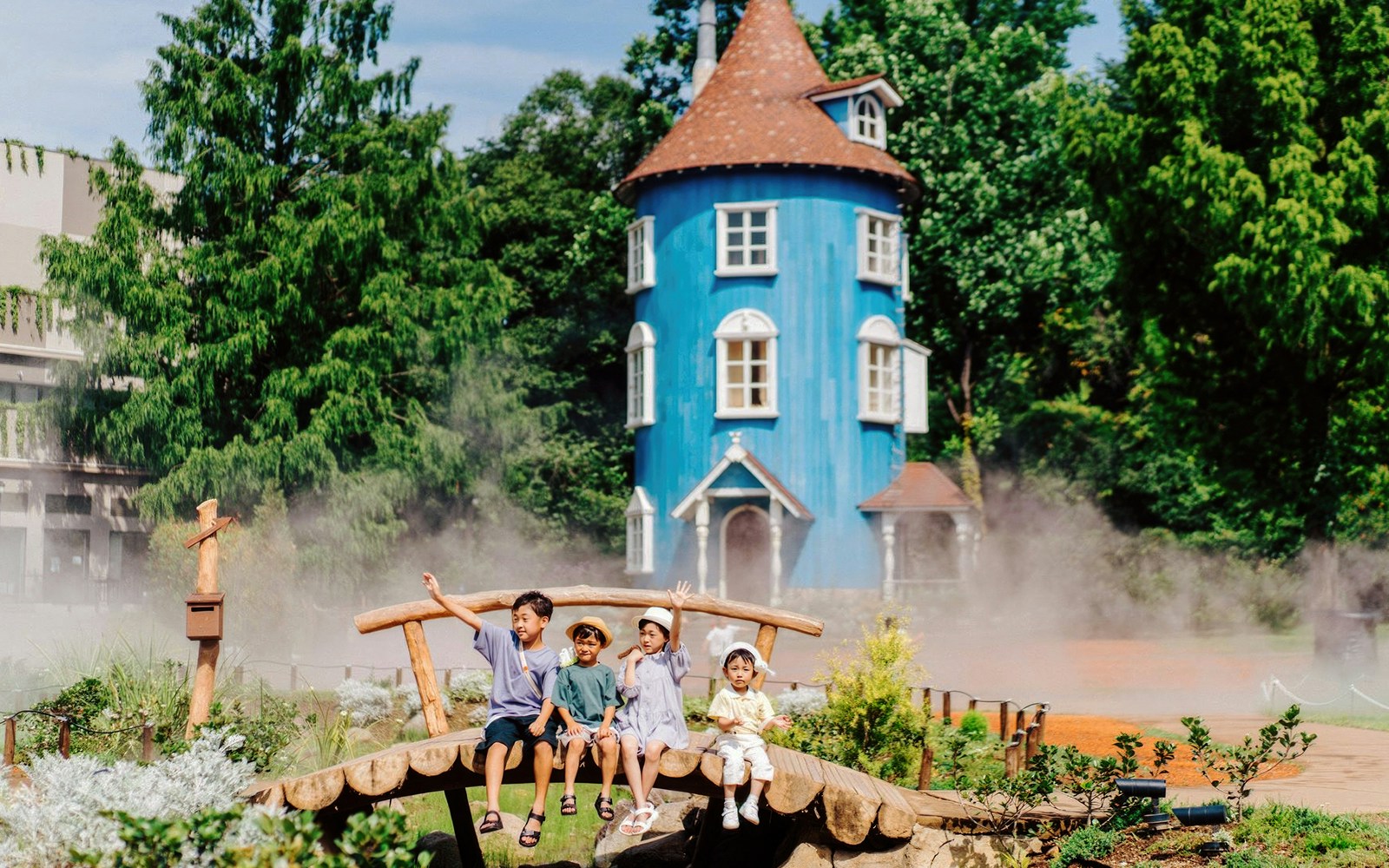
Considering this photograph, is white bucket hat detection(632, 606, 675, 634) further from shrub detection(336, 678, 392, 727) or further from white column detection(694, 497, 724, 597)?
white column detection(694, 497, 724, 597)

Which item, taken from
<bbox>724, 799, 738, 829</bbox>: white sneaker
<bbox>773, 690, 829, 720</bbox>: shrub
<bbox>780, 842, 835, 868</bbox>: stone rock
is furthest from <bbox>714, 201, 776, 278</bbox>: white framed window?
<bbox>724, 799, 738, 829</bbox>: white sneaker

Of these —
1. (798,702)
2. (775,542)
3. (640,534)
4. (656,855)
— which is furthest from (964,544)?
(656,855)

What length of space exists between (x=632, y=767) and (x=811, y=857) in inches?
48.8

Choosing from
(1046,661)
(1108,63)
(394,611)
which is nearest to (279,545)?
(1046,661)

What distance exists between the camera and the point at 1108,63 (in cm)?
4188

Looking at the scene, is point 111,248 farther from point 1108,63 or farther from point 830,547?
point 1108,63

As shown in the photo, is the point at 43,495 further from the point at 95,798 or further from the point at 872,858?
the point at 872,858

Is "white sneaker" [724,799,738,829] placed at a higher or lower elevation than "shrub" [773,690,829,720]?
higher

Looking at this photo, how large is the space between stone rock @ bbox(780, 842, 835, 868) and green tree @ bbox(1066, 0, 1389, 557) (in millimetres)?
14396

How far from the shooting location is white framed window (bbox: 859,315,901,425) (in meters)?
31.8

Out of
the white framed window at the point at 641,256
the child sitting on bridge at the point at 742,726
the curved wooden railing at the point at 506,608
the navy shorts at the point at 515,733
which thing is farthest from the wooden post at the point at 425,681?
the white framed window at the point at 641,256

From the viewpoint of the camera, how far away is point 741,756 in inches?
344

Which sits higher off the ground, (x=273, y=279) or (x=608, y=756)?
(x=273, y=279)

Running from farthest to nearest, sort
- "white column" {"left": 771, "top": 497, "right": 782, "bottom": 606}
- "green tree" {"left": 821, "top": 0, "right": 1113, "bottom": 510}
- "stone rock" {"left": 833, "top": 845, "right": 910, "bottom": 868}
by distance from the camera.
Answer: "green tree" {"left": 821, "top": 0, "right": 1113, "bottom": 510}
"white column" {"left": 771, "top": 497, "right": 782, "bottom": 606}
"stone rock" {"left": 833, "top": 845, "right": 910, "bottom": 868}
